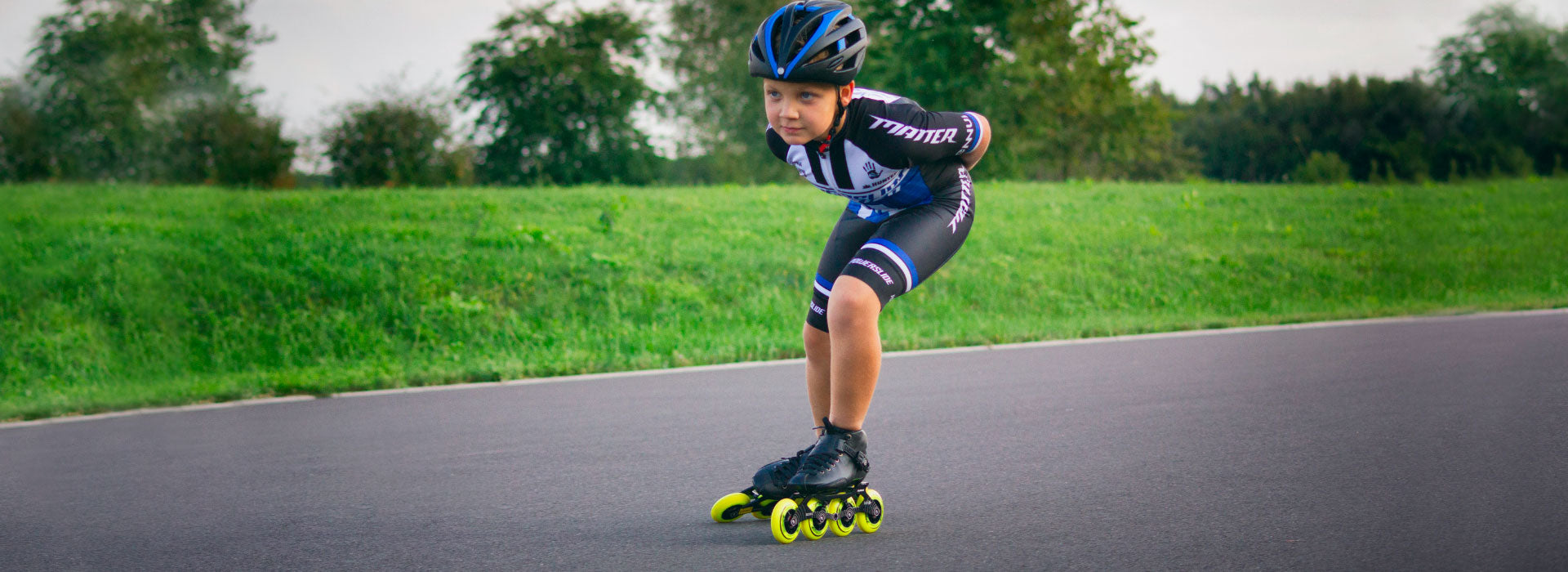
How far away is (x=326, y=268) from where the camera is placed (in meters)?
11.6

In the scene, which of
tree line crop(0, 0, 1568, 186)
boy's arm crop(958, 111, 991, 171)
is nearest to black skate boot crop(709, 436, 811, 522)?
boy's arm crop(958, 111, 991, 171)

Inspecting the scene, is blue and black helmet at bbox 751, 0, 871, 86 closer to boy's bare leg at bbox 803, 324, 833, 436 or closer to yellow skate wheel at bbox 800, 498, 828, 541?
boy's bare leg at bbox 803, 324, 833, 436

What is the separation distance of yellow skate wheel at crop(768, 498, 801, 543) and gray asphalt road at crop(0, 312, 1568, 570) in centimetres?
5

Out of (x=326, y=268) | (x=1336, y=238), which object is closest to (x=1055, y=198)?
(x=1336, y=238)

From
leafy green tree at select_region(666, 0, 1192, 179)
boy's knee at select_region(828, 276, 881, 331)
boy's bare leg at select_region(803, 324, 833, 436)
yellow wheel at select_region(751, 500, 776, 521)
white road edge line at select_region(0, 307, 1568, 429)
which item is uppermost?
leafy green tree at select_region(666, 0, 1192, 179)

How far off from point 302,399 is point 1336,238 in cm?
1385

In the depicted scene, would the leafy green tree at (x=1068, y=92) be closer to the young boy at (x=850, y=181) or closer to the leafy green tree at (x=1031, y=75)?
the leafy green tree at (x=1031, y=75)

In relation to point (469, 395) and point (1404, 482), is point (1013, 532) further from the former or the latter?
point (469, 395)

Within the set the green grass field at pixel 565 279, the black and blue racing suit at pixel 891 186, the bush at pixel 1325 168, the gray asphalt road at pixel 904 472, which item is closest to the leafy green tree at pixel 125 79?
the green grass field at pixel 565 279

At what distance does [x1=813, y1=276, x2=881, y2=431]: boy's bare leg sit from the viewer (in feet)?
12.1

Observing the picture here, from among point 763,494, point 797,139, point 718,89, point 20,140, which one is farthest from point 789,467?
point 718,89

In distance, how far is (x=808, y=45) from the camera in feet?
11.7

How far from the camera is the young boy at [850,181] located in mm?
3648

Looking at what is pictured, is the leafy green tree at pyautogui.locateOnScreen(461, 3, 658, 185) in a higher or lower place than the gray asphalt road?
higher
